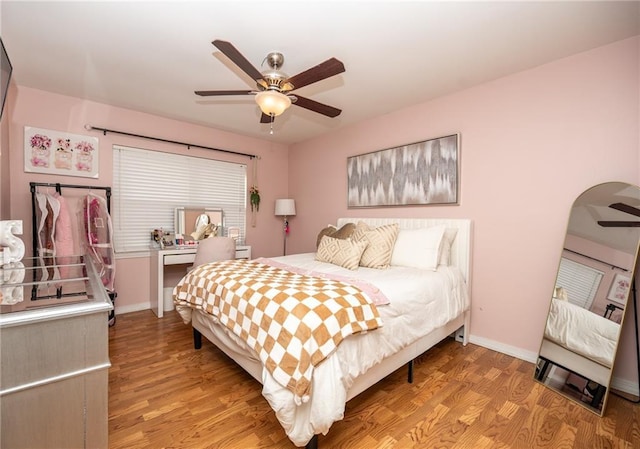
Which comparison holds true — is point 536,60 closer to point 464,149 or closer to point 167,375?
point 464,149

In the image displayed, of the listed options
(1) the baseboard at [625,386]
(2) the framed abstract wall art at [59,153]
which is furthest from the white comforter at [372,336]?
(2) the framed abstract wall art at [59,153]

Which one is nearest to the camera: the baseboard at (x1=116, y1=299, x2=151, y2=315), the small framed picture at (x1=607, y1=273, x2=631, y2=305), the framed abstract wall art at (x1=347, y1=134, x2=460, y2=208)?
the small framed picture at (x1=607, y1=273, x2=631, y2=305)

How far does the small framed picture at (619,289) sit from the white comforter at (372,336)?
0.95 metres

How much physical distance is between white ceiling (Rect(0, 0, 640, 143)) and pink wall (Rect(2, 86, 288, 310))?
236 mm

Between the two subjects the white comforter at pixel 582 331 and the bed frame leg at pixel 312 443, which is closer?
the bed frame leg at pixel 312 443

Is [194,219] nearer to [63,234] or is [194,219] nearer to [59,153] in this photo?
[63,234]

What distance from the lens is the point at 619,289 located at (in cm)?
188

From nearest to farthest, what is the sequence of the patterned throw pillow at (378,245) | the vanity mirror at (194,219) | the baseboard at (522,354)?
1. the baseboard at (522,354)
2. the patterned throw pillow at (378,245)
3. the vanity mirror at (194,219)

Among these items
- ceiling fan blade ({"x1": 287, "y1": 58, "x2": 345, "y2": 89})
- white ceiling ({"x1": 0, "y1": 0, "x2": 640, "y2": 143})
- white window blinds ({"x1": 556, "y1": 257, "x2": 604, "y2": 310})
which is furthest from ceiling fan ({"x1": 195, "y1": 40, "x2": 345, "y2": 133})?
white window blinds ({"x1": 556, "y1": 257, "x2": 604, "y2": 310})

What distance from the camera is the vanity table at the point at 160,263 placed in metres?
3.31

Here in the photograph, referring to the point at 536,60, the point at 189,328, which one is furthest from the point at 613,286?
the point at 189,328

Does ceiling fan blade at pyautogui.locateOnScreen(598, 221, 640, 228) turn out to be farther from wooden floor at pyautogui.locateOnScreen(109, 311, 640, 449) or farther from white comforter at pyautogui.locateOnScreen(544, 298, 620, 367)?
wooden floor at pyautogui.locateOnScreen(109, 311, 640, 449)

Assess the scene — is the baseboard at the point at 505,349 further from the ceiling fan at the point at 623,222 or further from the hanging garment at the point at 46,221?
the hanging garment at the point at 46,221

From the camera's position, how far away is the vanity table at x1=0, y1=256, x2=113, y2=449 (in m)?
0.83
